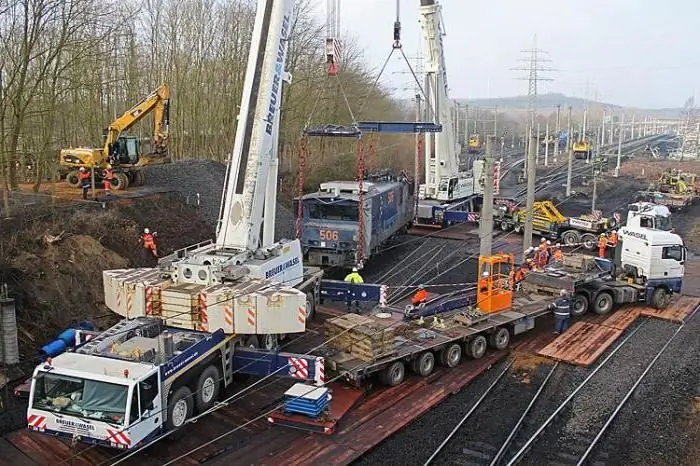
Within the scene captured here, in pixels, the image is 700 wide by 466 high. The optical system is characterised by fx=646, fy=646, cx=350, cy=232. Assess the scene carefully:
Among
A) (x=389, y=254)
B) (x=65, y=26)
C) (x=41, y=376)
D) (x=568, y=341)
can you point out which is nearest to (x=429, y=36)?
(x=389, y=254)

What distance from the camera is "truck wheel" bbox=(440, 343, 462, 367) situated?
13.8 metres

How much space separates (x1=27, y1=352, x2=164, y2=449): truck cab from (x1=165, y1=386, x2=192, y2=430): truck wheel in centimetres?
49

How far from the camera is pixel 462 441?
10859mm

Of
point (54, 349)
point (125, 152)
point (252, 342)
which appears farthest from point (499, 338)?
point (125, 152)

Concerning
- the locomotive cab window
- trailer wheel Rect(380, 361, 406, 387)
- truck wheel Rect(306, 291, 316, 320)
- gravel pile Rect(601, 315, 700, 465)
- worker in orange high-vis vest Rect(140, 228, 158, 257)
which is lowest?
gravel pile Rect(601, 315, 700, 465)

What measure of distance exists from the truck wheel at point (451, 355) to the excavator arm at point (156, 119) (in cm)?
1503

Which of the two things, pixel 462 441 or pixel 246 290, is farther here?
pixel 246 290

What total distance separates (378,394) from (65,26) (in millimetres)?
16032

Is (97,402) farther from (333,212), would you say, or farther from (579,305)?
(333,212)

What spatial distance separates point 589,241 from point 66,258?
2025 centimetres

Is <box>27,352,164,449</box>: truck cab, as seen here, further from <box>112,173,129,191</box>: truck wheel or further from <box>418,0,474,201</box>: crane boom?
<box>418,0,474,201</box>: crane boom

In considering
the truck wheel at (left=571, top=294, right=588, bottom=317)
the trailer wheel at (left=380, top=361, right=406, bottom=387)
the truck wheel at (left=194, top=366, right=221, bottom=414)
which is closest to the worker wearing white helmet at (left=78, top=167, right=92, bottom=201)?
the truck wheel at (left=194, top=366, right=221, bottom=414)

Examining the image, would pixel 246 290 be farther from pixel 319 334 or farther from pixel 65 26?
pixel 65 26

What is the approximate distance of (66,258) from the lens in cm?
1648
